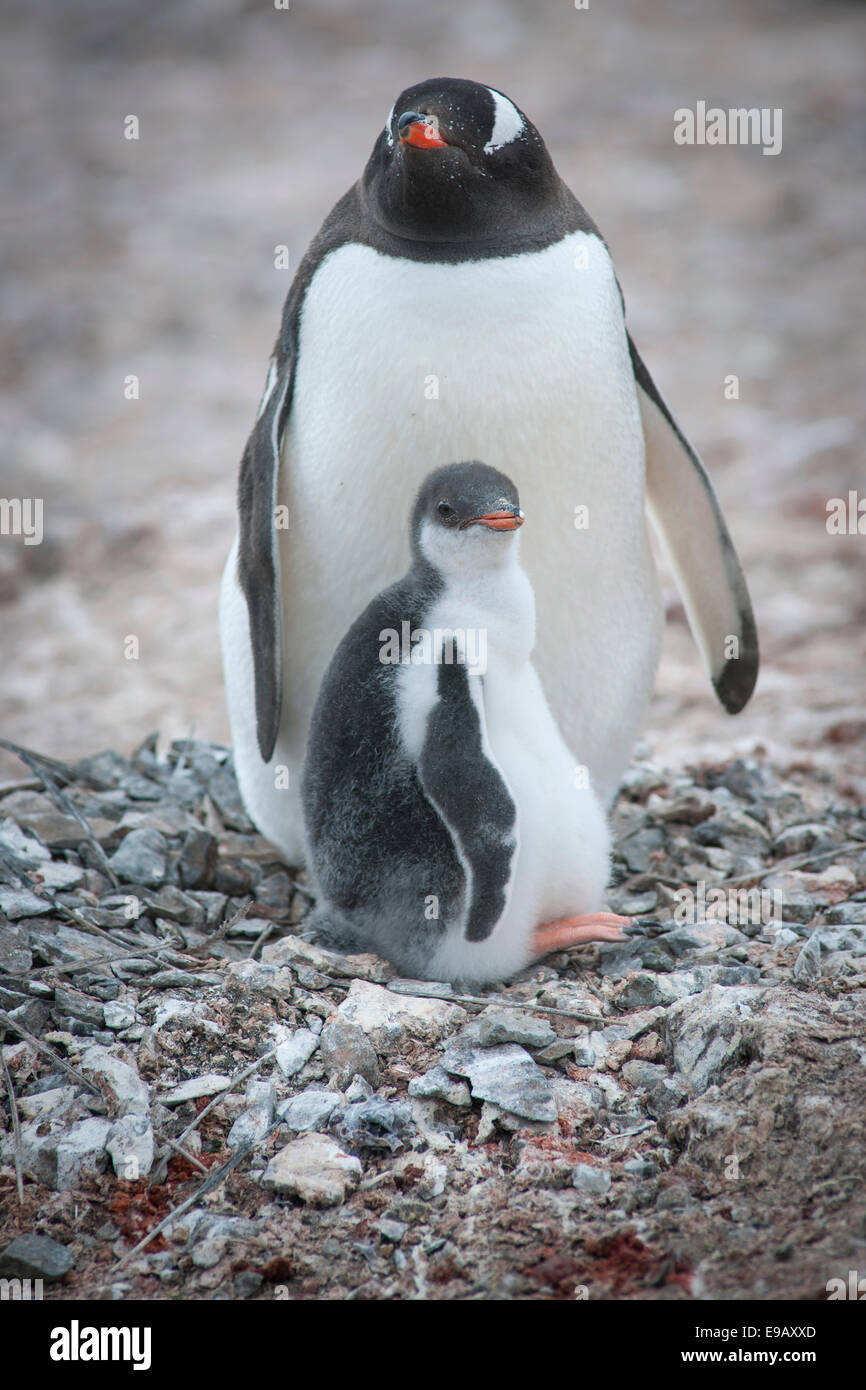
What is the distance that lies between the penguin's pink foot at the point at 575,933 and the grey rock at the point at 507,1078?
399 mm

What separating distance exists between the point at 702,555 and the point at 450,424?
0.99 metres

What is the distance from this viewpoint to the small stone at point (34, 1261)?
2.05 m

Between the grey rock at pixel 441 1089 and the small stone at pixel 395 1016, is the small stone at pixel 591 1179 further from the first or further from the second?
the small stone at pixel 395 1016

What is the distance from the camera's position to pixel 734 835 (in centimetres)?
357

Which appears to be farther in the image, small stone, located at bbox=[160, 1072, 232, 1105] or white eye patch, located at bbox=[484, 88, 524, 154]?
white eye patch, located at bbox=[484, 88, 524, 154]

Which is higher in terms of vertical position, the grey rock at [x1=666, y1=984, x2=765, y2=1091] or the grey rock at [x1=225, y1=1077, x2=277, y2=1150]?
the grey rock at [x1=666, y1=984, x2=765, y2=1091]

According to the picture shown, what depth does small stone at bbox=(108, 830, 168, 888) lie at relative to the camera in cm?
317

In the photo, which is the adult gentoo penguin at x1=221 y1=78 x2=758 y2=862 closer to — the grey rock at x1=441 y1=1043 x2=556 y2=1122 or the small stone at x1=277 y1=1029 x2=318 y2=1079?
the small stone at x1=277 y1=1029 x2=318 y2=1079

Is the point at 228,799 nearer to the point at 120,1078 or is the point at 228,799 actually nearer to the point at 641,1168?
the point at 120,1078

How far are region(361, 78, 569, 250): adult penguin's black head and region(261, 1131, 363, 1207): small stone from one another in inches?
69.6

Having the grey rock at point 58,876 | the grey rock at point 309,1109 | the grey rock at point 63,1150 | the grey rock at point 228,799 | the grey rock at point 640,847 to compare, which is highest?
the grey rock at point 228,799

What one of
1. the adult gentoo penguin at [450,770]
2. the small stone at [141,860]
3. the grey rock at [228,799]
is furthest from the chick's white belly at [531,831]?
the grey rock at [228,799]

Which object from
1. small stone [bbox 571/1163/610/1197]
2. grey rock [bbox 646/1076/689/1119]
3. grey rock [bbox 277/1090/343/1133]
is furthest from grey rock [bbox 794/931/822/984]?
grey rock [bbox 277/1090/343/1133]

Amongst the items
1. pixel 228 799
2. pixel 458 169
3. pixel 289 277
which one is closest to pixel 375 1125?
pixel 228 799
